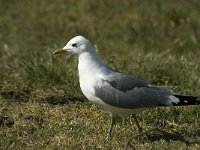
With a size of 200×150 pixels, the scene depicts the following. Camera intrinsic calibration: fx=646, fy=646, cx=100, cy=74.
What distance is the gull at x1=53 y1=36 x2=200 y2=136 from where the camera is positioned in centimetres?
528

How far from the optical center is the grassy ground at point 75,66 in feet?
18.0

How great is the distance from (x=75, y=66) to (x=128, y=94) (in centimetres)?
216

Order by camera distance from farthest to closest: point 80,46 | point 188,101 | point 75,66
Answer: point 75,66
point 80,46
point 188,101

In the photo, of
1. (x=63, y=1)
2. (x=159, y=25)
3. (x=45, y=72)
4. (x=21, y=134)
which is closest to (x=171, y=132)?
(x=21, y=134)

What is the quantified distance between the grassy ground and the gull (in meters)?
0.27

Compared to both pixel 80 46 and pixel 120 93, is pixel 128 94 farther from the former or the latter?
pixel 80 46

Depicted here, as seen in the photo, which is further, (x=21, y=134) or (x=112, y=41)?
(x=112, y=41)

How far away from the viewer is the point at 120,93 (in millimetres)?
5320

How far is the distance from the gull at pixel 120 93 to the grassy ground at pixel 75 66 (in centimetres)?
27

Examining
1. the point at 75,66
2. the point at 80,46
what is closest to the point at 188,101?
the point at 80,46

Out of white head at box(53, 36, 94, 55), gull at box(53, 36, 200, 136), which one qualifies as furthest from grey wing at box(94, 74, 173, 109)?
white head at box(53, 36, 94, 55)

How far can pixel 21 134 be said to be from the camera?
218 inches

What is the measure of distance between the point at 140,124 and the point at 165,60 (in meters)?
2.08

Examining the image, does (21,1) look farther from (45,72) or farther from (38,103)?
(38,103)
